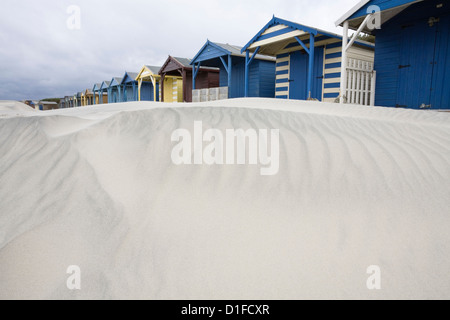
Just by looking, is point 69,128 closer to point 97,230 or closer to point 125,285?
point 97,230

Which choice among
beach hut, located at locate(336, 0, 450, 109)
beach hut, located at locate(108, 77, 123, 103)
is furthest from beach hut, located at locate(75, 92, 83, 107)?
beach hut, located at locate(336, 0, 450, 109)

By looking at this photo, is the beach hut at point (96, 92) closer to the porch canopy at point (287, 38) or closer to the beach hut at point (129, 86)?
the beach hut at point (129, 86)

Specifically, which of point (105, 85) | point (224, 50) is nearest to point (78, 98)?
point (105, 85)

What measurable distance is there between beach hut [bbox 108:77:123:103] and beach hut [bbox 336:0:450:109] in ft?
71.3

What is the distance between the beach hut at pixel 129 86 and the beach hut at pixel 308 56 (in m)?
13.7

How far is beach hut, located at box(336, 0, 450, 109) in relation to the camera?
6922 mm

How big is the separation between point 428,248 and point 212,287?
113cm

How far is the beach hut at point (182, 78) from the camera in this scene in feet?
53.3

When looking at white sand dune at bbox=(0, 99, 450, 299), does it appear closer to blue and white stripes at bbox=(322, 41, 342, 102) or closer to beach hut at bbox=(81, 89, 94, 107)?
blue and white stripes at bbox=(322, 41, 342, 102)

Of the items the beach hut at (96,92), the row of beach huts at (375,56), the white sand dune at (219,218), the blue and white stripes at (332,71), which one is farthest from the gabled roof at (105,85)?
the white sand dune at (219,218)

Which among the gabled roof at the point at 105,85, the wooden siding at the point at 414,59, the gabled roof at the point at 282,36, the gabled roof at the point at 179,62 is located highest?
the gabled roof at the point at 105,85

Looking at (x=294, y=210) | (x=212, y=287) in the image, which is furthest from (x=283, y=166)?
(x=212, y=287)

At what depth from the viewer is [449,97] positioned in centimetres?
697

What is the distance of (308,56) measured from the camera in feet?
34.5
